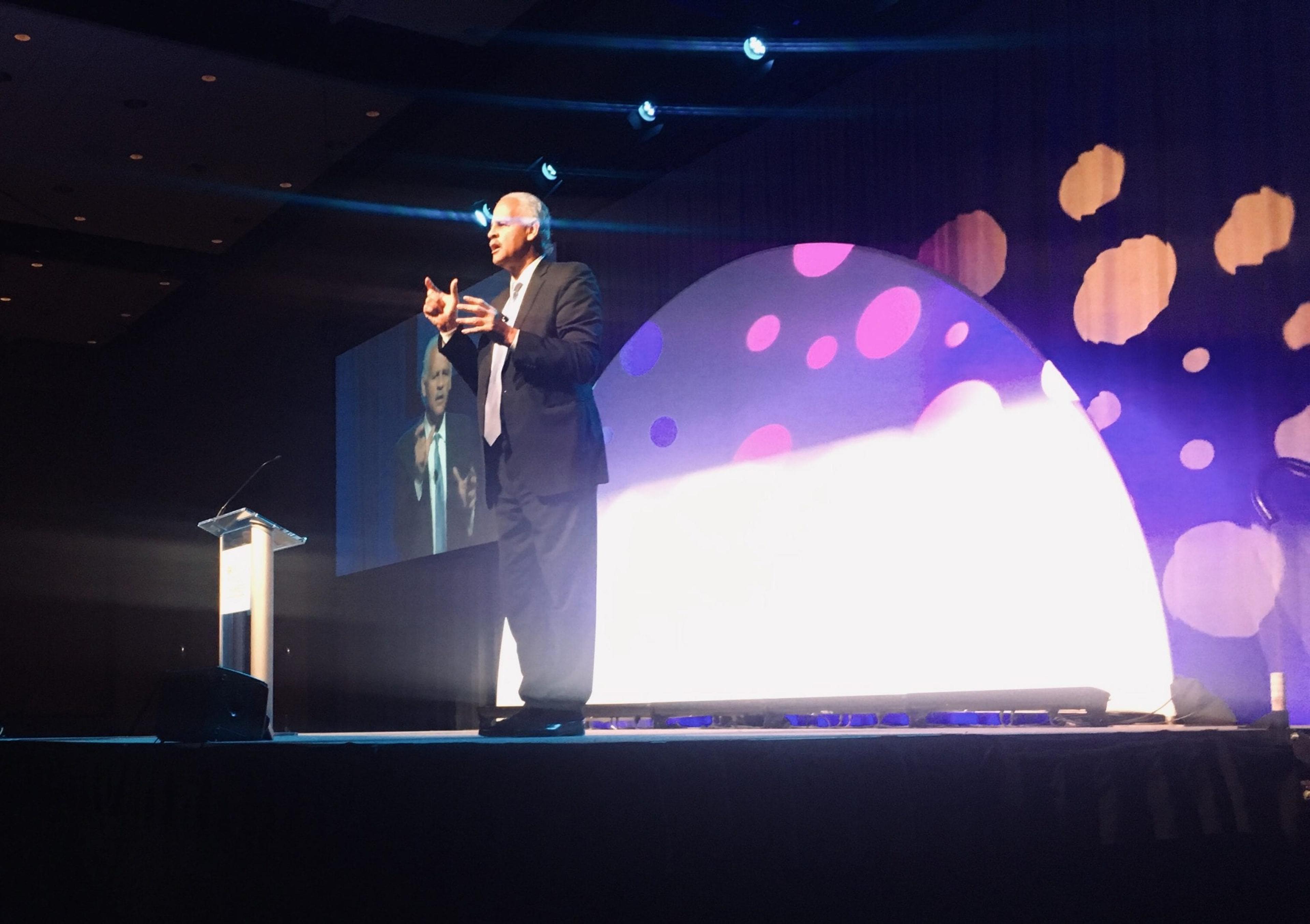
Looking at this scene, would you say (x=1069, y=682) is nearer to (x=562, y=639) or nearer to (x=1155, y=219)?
(x=1155, y=219)

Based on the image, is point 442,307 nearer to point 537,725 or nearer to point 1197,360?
point 537,725

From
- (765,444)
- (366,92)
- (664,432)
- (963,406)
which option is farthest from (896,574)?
(366,92)

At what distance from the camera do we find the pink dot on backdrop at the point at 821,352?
523 centimetres

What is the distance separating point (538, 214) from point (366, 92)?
4271 mm

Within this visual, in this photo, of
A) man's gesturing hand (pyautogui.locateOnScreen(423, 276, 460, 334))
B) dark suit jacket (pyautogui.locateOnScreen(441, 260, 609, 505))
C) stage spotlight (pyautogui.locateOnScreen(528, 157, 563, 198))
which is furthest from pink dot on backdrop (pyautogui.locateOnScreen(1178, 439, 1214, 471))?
stage spotlight (pyautogui.locateOnScreen(528, 157, 563, 198))

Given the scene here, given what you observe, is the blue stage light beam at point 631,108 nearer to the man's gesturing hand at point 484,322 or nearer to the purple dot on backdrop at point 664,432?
the purple dot on backdrop at point 664,432

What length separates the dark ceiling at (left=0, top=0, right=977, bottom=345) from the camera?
17.6 ft

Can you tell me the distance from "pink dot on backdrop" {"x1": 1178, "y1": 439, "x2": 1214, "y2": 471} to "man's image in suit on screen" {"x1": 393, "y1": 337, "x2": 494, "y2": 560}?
3.90 metres

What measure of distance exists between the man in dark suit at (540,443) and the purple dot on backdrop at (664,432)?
3371mm

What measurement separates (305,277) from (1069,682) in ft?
21.4

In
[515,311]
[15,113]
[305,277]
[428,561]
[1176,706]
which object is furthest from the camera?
[305,277]

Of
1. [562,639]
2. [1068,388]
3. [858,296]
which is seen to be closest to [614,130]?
[858,296]

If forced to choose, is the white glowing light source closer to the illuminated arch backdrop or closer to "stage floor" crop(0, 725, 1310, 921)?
the illuminated arch backdrop

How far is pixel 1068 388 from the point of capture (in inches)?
168
